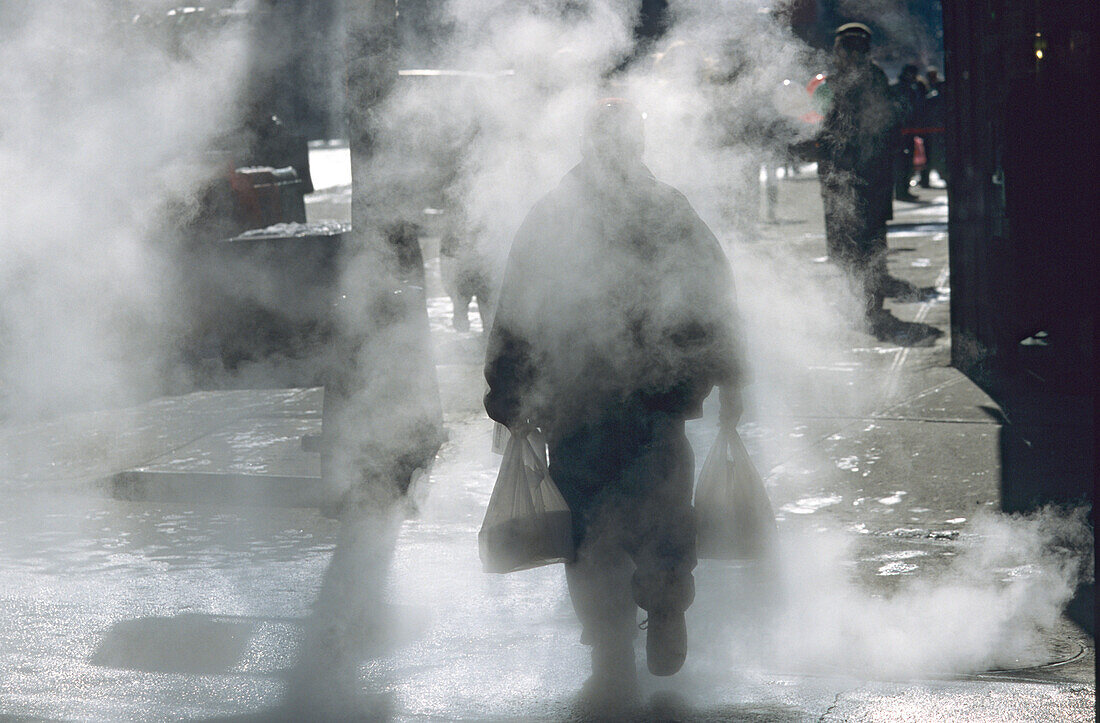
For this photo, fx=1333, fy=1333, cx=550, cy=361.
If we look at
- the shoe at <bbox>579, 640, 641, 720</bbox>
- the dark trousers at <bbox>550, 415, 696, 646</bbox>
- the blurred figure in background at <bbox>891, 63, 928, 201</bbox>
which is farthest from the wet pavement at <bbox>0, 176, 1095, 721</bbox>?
the blurred figure in background at <bbox>891, 63, 928, 201</bbox>

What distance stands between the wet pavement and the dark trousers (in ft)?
0.69

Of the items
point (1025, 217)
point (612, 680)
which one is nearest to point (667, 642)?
point (612, 680)

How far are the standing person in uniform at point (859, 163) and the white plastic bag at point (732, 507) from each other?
16.1 feet

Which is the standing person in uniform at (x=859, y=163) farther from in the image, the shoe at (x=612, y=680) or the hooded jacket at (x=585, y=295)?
the shoe at (x=612, y=680)

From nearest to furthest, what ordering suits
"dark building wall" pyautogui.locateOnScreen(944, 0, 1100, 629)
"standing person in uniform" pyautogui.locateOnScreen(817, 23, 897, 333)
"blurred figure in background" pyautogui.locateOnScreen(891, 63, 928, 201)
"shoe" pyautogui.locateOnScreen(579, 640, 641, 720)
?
"shoe" pyautogui.locateOnScreen(579, 640, 641, 720) < "dark building wall" pyautogui.locateOnScreen(944, 0, 1100, 629) < "standing person in uniform" pyautogui.locateOnScreen(817, 23, 897, 333) < "blurred figure in background" pyautogui.locateOnScreen(891, 63, 928, 201)

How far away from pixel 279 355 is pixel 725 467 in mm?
4945

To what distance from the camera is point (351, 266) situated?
5.05 meters

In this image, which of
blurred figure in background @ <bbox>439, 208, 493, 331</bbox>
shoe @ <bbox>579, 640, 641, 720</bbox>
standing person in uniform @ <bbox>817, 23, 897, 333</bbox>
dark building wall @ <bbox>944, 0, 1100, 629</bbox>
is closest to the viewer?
shoe @ <bbox>579, 640, 641, 720</bbox>

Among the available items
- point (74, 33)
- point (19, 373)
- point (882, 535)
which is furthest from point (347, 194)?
point (882, 535)

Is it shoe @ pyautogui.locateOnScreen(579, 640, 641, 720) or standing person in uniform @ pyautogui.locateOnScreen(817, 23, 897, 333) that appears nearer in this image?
shoe @ pyautogui.locateOnScreen(579, 640, 641, 720)

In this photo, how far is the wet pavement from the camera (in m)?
3.18

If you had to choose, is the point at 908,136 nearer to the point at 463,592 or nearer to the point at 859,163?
the point at 859,163

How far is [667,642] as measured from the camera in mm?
3162

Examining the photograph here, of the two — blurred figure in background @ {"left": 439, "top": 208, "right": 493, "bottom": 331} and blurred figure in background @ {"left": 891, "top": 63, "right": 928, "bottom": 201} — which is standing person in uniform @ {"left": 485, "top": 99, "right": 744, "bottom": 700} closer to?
blurred figure in background @ {"left": 439, "top": 208, "right": 493, "bottom": 331}
